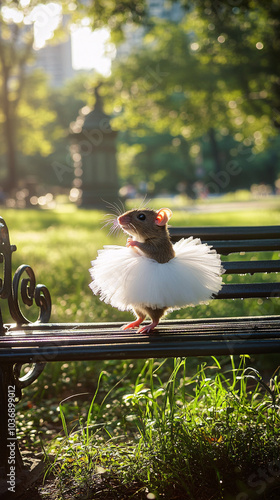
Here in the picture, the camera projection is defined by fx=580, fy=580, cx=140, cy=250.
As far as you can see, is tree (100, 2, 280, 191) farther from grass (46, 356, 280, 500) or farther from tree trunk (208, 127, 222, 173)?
grass (46, 356, 280, 500)

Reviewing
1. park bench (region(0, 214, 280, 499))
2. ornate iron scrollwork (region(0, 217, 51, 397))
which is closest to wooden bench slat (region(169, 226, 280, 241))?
park bench (region(0, 214, 280, 499))

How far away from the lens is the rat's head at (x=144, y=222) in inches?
104

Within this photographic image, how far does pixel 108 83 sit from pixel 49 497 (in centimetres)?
2366

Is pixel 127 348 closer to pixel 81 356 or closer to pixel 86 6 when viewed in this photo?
pixel 81 356

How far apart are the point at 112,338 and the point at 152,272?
326 mm

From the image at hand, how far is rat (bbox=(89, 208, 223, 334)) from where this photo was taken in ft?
8.02

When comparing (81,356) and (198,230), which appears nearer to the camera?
Result: (81,356)

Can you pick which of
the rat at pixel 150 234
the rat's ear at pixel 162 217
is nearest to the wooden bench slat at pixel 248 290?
the rat at pixel 150 234

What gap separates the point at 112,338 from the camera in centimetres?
245

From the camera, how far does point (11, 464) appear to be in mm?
2627

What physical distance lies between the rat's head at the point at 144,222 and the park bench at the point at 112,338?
45 cm

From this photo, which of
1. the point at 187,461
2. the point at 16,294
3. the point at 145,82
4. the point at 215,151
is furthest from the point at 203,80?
the point at 187,461

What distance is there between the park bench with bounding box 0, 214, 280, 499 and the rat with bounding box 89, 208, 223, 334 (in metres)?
0.15

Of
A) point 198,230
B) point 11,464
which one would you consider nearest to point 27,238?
point 198,230
